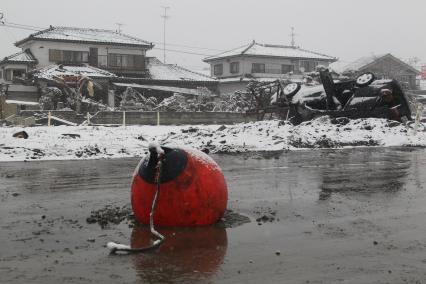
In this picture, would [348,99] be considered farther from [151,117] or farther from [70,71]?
[70,71]

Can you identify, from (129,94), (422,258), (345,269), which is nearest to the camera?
(345,269)

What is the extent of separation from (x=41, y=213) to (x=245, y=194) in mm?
2831

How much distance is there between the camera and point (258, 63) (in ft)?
173

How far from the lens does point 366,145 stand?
17266 millimetres

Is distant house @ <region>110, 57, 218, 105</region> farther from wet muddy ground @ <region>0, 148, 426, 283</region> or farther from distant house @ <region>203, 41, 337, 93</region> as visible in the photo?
wet muddy ground @ <region>0, 148, 426, 283</region>

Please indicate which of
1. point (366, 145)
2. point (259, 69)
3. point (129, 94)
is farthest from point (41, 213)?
point (259, 69)

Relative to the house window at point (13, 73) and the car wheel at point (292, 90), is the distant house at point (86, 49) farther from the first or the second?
the car wheel at point (292, 90)

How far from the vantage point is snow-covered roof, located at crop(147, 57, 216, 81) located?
149 ft

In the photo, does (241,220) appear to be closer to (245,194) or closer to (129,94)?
(245,194)

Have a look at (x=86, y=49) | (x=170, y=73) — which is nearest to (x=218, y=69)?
(x=170, y=73)

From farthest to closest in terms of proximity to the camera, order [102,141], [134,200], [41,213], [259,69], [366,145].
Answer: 1. [259,69]
2. [366,145]
3. [102,141]
4. [41,213]
5. [134,200]

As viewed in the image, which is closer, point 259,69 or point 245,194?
point 245,194

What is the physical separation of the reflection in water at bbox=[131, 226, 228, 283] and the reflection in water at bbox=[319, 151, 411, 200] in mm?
2731

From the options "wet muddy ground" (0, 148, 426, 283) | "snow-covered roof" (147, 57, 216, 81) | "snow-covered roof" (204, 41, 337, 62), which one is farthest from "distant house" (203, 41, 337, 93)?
"wet muddy ground" (0, 148, 426, 283)
